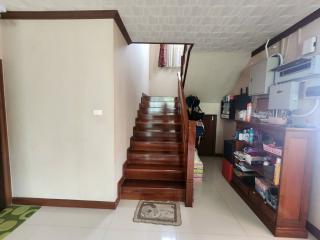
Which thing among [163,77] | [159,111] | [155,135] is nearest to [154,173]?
[155,135]

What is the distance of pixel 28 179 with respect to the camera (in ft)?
8.61

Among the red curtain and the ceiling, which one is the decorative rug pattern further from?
the red curtain

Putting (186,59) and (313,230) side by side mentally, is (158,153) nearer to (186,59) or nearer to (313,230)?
(186,59)

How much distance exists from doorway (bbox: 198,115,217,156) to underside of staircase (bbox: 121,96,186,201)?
130 cm

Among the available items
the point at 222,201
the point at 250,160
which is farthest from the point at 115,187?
the point at 250,160

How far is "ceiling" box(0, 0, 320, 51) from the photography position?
82.0 inches

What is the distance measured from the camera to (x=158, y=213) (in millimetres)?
2463

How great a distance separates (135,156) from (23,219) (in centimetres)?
177

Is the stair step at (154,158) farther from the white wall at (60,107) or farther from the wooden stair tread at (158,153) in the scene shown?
the white wall at (60,107)

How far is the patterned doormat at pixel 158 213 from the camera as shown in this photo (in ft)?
7.55

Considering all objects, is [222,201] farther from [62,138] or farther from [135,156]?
[62,138]

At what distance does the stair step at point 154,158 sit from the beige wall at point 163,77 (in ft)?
10.1

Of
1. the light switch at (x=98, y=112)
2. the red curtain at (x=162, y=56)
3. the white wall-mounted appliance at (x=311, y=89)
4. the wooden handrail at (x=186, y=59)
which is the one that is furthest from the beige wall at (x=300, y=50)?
the red curtain at (x=162, y=56)

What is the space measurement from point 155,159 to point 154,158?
0.09 feet
